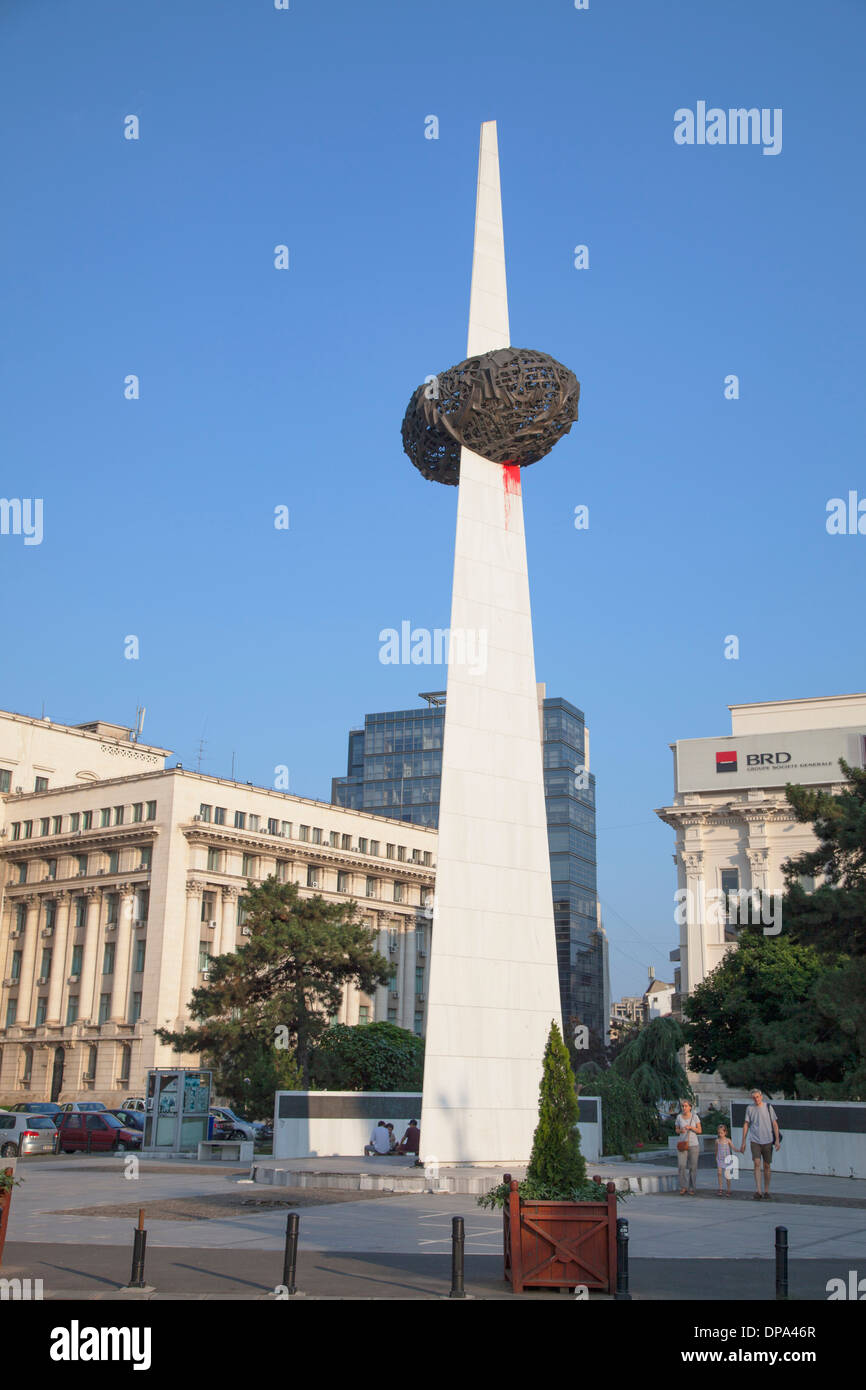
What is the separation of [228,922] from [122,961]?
22.1 ft

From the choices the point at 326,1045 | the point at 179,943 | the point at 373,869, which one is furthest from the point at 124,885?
the point at 326,1045

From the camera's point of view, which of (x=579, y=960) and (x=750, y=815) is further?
(x=579, y=960)

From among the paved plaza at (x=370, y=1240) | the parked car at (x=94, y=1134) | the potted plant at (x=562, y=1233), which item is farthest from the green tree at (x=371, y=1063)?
the potted plant at (x=562, y=1233)

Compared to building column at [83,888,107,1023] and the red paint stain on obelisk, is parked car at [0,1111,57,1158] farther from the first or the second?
building column at [83,888,107,1023]

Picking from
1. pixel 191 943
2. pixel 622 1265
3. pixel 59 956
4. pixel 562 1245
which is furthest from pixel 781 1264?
pixel 59 956

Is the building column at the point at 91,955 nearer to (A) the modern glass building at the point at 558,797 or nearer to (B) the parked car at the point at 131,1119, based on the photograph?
(B) the parked car at the point at 131,1119

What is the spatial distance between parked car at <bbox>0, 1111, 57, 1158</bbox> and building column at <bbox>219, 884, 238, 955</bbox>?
34851 millimetres

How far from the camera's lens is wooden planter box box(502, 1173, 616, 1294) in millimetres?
11469

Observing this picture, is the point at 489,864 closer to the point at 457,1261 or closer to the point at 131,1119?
the point at 457,1261

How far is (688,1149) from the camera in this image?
21906 mm

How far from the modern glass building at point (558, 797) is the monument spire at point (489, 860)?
276 ft

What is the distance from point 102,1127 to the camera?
40.3 meters
